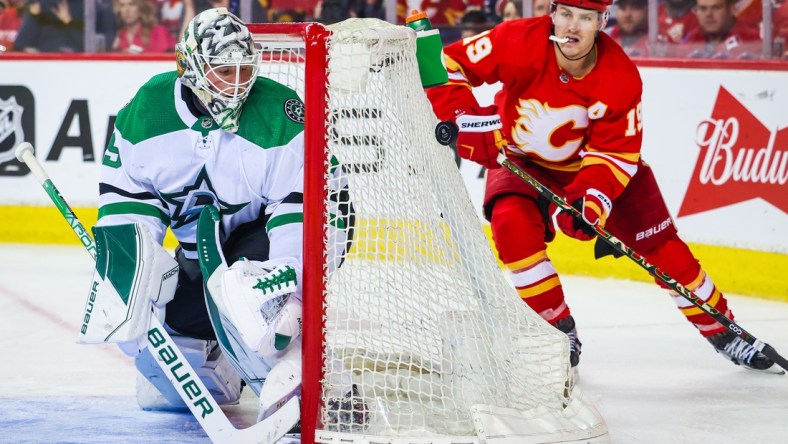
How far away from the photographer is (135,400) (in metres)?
2.98

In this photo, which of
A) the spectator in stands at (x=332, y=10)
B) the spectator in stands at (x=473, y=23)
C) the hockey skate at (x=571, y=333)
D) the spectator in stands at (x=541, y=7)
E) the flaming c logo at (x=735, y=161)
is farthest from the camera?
the spectator in stands at (x=332, y=10)

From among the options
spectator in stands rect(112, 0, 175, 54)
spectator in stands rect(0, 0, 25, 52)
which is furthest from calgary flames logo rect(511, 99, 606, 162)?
spectator in stands rect(0, 0, 25, 52)

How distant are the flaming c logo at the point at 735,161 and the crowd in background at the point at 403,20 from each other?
0.28 metres

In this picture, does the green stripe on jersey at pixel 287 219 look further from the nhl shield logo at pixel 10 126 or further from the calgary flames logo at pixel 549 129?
the nhl shield logo at pixel 10 126

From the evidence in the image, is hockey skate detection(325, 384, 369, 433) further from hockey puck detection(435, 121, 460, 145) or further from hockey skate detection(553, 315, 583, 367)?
hockey skate detection(553, 315, 583, 367)

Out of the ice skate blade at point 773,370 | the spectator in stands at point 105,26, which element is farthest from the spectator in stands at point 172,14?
the ice skate blade at point 773,370

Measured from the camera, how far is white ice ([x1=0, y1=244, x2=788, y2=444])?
9.05 ft

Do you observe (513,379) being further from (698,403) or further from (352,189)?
(698,403)

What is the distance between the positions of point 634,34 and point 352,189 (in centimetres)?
270

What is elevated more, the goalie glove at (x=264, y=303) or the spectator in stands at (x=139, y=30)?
the spectator in stands at (x=139, y=30)

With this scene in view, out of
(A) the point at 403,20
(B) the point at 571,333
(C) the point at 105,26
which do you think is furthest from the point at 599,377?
(C) the point at 105,26

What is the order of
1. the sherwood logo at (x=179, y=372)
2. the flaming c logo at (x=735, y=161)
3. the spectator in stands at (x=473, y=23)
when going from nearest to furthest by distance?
the sherwood logo at (x=179, y=372)
the flaming c logo at (x=735, y=161)
the spectator in stands at (x=473, y=23)

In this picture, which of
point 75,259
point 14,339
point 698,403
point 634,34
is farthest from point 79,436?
point 634,34

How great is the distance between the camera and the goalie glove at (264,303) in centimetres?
230
